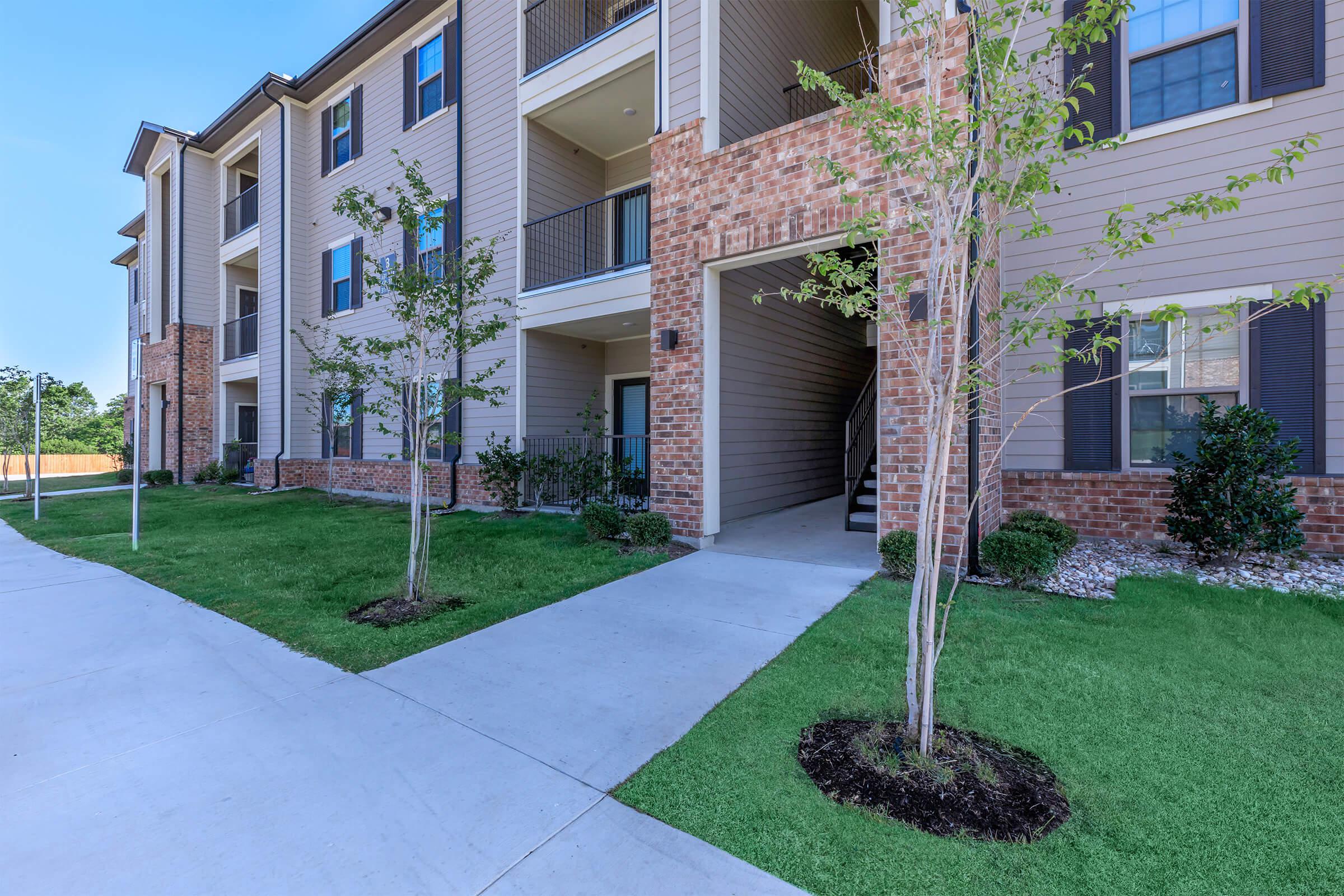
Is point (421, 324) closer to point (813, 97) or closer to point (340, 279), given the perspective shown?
point (813, 97)

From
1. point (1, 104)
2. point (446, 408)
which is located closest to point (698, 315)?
point (446, 408)

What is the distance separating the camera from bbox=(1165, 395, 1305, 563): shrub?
4.89 meters

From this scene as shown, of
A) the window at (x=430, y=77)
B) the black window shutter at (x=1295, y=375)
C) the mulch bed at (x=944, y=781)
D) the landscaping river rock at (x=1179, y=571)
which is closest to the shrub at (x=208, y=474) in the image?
the window at (x=430, y=77)

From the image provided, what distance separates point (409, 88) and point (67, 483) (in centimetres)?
1780

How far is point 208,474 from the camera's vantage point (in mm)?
15641

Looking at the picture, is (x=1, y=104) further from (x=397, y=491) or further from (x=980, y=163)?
(x=980, y=163)

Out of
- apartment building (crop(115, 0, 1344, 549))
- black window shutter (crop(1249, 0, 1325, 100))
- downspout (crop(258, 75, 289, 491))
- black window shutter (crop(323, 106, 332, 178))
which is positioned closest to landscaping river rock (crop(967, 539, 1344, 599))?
apartment building (crop(115, 0, 1344, 549))

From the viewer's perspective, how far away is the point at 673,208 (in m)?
6.97

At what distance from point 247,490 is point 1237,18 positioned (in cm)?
1822

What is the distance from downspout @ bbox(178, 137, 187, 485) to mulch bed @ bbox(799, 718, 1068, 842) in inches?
767

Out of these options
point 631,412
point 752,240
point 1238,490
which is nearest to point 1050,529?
point 1238,490

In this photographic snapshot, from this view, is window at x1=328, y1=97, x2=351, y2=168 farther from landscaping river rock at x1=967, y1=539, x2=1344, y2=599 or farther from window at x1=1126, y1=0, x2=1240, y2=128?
landscaping river rock at x1=967, y1=539, x2=1344, y2=599

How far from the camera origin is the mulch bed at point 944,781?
205 cm

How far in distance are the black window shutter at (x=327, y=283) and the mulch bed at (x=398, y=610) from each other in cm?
1063
